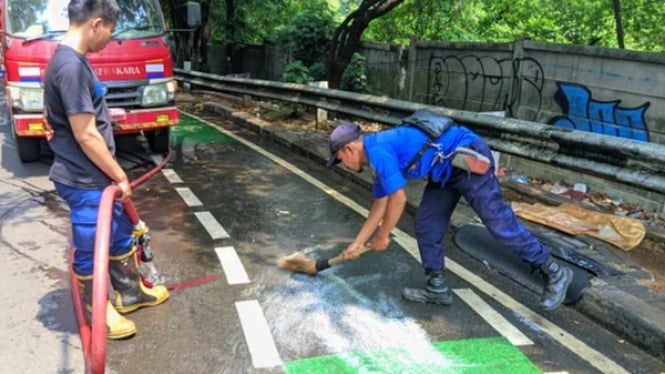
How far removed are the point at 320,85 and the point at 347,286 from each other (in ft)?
19.9

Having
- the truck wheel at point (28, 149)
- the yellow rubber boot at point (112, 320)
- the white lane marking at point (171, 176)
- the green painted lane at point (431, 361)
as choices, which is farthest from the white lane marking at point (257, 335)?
the truck wheel at point (28, 149)

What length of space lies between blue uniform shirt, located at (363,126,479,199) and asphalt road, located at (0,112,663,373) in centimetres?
87

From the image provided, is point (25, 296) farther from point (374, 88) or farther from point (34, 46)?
point (374, 88)

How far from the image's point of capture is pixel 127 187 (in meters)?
2.92

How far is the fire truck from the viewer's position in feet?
20.3

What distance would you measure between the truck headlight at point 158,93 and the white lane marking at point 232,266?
3.25 m

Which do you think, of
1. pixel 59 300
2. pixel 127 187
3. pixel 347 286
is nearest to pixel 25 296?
pixel 59 300

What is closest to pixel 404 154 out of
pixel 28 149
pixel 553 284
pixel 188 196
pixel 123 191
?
pixel 553 284

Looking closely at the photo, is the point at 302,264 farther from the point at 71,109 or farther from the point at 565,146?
the point at 565,146

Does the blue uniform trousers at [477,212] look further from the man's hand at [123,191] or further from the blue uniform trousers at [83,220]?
the blue uniform trousers at [83,220]

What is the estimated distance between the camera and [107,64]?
646 centimetres

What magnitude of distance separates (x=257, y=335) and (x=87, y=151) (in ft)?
4.50

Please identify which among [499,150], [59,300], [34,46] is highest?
[34,46]

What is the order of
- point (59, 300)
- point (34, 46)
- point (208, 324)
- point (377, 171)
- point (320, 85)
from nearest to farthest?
point (377, 171), point (208, 324), point (59, 300), point (34, 46), point (320, 85)
